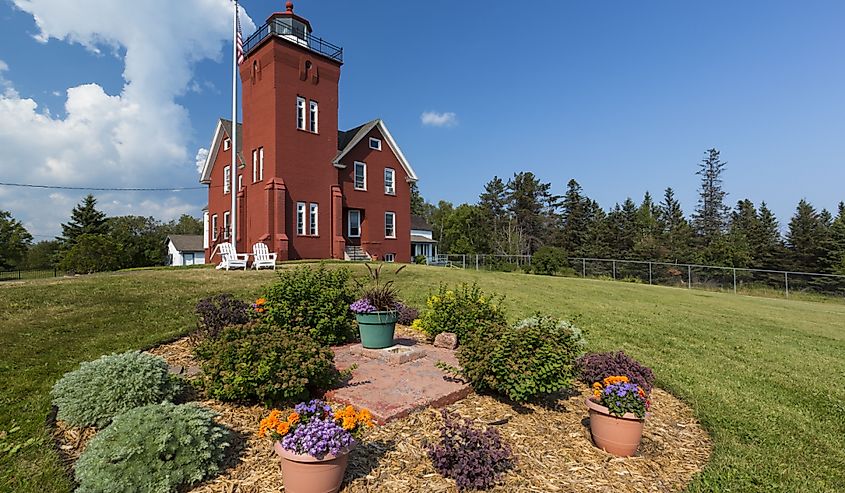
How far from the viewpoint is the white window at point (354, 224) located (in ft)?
70.1

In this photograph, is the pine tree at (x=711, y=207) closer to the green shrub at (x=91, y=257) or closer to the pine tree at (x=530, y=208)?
the pine tree at (x=530, y=208)

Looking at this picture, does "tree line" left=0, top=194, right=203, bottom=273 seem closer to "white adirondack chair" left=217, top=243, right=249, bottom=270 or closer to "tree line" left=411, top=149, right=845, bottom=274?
"white adirondack chair" left=217, top=243, right=249, bottom=270

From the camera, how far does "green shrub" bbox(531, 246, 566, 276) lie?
96.7ft

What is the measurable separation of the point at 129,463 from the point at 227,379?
1.06 m

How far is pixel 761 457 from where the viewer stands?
11.0ft

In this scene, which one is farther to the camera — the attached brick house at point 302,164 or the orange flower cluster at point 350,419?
the attached brick house at point 302,164

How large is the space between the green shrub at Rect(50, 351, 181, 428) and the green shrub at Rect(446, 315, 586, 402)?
2.68 metres

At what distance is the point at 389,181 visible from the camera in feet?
75.4

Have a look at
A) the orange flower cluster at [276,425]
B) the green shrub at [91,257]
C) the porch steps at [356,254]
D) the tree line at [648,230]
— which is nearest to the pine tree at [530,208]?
the tree line at [648,230]

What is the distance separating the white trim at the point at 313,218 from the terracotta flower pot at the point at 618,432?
17355 millimetres

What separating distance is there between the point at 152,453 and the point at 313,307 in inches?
111

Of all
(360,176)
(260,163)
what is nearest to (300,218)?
(260,163)

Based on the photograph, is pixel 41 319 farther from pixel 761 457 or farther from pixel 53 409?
pixel 761 457

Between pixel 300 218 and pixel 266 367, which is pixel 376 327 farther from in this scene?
pixel 300 218
